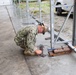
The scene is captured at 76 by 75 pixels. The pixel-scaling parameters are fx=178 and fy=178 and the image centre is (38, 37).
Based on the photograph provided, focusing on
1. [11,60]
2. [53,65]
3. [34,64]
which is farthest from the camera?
[11,60]

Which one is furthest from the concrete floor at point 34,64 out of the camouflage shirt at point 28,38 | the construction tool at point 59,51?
the camouflage shirt at point 28,38

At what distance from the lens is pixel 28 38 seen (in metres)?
4.26

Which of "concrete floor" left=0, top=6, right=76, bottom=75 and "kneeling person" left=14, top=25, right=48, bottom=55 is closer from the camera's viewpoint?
"concrete floor" left=0, top=6, right=76, bottom=75

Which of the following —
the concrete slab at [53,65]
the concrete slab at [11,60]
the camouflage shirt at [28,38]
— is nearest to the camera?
the concrete slab at [53,65]

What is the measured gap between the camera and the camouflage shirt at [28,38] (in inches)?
167

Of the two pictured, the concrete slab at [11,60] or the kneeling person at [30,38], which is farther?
the kneeling person at [30,38]

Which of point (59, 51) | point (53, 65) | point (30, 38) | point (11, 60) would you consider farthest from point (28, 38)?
point (53, 65)

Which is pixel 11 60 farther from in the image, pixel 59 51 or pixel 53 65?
pixel 59 51

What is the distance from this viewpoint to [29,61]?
4.12 metres

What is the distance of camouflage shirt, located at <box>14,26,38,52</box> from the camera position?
4242 mm

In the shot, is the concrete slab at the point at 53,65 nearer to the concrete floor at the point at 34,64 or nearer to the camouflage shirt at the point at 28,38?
the concrete floor at the point at 34,64

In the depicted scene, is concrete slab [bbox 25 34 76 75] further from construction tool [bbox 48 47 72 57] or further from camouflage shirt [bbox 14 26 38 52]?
camouflage shirt [bbox 14 26 38 52]

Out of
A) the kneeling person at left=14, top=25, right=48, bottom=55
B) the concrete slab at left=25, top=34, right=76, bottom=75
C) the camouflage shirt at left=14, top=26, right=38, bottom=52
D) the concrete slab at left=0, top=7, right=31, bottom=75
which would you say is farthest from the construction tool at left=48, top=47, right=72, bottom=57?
the concrete slab at left=0, top=7, right=31, bottom=75

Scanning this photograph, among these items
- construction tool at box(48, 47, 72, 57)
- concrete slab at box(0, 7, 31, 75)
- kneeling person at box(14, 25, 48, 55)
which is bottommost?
concrete slab at box(0, 7, 31, 75)
